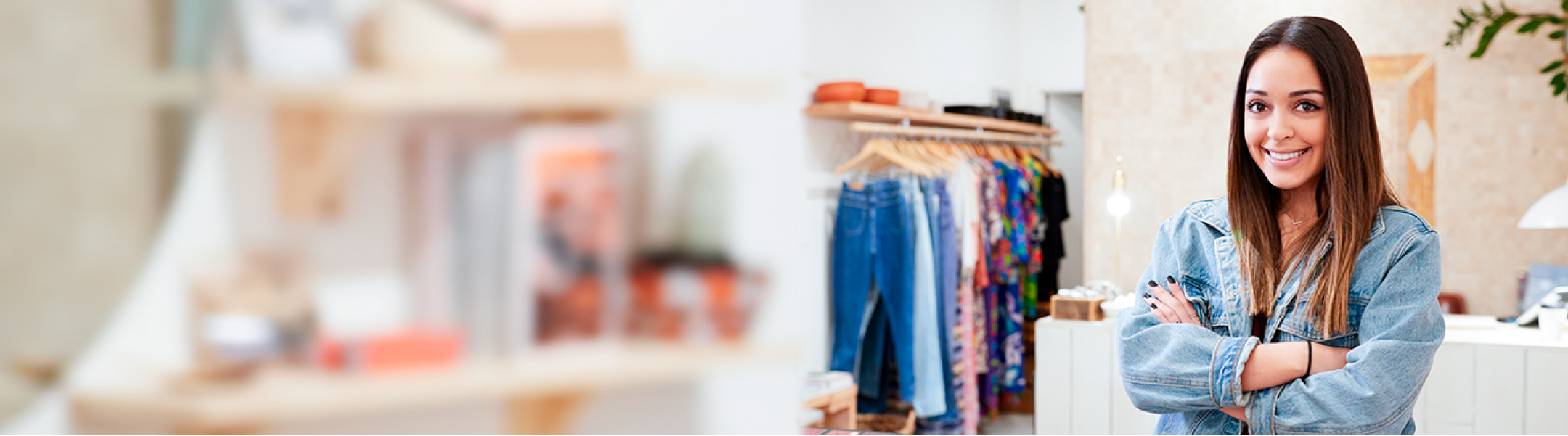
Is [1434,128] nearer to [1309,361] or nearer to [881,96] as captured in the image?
[1309,361]

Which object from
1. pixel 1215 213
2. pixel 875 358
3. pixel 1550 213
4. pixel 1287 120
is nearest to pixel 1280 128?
pixel 1287 120

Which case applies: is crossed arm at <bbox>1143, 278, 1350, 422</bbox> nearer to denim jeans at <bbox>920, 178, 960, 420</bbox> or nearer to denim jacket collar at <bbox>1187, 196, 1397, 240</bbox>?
denim jacket collar at <bbox>1187, 196, 1397, 240</bbox>

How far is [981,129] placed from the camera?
9.11 ft

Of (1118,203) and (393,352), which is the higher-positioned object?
(1118,203)

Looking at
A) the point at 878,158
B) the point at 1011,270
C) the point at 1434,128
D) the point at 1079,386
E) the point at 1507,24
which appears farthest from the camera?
the point at 878,158

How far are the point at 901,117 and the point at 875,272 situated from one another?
1.53 ft

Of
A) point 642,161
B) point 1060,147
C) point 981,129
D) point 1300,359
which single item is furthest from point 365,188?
point 981,129

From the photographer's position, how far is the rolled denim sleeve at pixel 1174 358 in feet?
2.65

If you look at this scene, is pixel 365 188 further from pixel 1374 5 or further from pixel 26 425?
pixel 1374 5

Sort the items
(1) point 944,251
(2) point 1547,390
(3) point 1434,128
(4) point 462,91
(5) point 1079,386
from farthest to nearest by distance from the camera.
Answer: (1) point 944,251 < (5) point 1079,386 < (2) point 1547,390 < (3) point 1434,128 < (4) point 462,91

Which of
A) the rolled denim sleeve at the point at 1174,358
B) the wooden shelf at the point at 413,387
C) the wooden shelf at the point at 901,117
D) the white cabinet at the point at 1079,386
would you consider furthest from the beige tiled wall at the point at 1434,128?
the wooden shelf at the point at 413,387

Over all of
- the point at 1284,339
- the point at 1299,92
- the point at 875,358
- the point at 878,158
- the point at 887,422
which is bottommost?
the point at 887,422

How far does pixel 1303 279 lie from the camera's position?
80 cm

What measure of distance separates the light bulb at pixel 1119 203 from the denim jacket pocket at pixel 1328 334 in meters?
0.80
